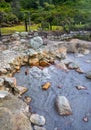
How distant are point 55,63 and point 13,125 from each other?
5019 mm

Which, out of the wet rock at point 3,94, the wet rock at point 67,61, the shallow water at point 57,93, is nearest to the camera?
the shallow water at point 57,93

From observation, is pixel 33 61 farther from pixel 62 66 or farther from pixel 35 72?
pixel 62 66

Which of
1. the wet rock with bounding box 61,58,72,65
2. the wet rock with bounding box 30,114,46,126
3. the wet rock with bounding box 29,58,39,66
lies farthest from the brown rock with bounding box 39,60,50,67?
the wet rock with bounding box 30,114,46,126

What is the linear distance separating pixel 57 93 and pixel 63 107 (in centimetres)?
108

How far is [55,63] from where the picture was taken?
33.9 feet

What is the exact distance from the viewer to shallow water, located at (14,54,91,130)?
6.77 meters

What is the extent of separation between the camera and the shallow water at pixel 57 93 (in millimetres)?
6773

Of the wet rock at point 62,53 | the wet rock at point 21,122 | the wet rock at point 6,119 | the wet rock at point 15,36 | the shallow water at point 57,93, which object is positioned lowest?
the shallow water at point 57,93

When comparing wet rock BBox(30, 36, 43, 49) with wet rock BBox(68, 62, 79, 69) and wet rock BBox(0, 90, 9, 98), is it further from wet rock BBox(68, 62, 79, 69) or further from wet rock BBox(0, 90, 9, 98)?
wet rock BBox(0, 90, 9, 98)

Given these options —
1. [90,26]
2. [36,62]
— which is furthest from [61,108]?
[90,26]

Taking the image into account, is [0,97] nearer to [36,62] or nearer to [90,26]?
[36,62]

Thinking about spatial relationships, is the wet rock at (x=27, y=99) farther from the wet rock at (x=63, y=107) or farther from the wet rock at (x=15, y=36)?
the wet rock at (x=15, y=36)

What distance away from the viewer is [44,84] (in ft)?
28.3

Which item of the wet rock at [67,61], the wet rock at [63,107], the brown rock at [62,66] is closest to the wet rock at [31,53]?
the brown rock at [62,66]
